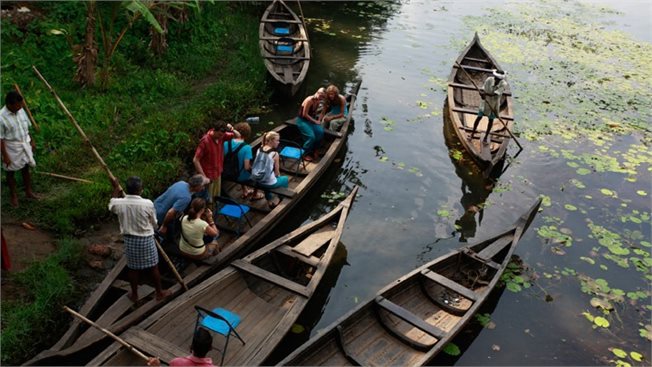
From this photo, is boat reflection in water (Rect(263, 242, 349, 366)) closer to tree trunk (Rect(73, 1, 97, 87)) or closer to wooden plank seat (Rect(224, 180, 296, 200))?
wooden plank seat (Rect(224, 180, 296, 200))

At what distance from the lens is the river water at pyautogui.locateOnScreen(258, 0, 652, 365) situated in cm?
814

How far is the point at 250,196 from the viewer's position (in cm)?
945

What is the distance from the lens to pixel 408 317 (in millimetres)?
7211

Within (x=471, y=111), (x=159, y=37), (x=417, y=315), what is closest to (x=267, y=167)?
(x=417, y=315)

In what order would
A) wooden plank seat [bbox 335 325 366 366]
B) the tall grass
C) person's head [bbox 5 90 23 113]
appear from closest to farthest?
the tall grass → wooden plank seat [bbox 335 325 366 366] → person's head [bbox 5 90 23 113]

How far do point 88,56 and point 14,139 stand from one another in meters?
4.54

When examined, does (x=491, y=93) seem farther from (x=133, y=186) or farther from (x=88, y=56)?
(x=88, y=56)

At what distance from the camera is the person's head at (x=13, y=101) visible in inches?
291

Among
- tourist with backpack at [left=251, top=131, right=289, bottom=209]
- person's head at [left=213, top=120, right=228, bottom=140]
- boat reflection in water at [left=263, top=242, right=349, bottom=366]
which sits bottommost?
boat reflection in water at [left=263, top=242, right=349, bottom=366]

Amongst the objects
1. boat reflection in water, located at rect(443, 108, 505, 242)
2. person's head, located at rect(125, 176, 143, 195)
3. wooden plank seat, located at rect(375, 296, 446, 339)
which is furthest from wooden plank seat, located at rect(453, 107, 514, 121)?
person's head, located at rect(125, 176, 143, 195)

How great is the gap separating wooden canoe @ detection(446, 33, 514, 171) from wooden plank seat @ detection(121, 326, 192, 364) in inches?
310

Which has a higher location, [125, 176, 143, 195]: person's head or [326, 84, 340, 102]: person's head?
[125, 176, 143, 195]: person's head

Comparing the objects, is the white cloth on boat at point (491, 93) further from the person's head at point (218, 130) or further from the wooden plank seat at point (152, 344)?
the wooden plank seat at point (152, 344)

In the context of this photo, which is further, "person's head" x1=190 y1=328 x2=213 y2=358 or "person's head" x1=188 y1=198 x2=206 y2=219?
"person's head" x1=188 y1=198 x2=206 y2=219
